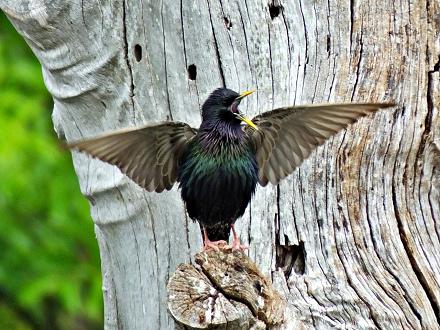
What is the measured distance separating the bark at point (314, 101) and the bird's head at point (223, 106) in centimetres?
24

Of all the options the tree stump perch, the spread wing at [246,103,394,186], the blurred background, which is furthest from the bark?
the blurred background

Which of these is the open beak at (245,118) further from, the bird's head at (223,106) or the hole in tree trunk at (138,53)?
the hole in tree trunk at (138,53)

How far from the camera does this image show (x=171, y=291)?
170 inches

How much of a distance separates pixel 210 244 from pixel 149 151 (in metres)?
0.57

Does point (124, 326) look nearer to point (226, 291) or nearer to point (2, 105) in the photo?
point (226, 291)

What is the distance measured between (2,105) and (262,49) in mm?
3686

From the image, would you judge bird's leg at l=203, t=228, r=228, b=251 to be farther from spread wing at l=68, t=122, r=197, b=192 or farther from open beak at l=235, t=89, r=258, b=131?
open beak at l=235, t=89, r=258, b=131

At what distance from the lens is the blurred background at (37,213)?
8156mm

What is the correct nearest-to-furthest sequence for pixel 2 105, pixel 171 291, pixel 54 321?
1. pixel 171 291
2. pixel 2 105
3. pixel 54 321

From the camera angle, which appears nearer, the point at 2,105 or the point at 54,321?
the point at 2,105

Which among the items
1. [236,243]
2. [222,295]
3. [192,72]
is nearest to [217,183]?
[236,243]

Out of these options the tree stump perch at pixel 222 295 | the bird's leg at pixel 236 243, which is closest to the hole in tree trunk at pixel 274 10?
the bird's leg at pixel 236 243

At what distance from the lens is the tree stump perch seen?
4.22 m

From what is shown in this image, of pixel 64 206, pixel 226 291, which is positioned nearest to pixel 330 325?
pixel 226 291
